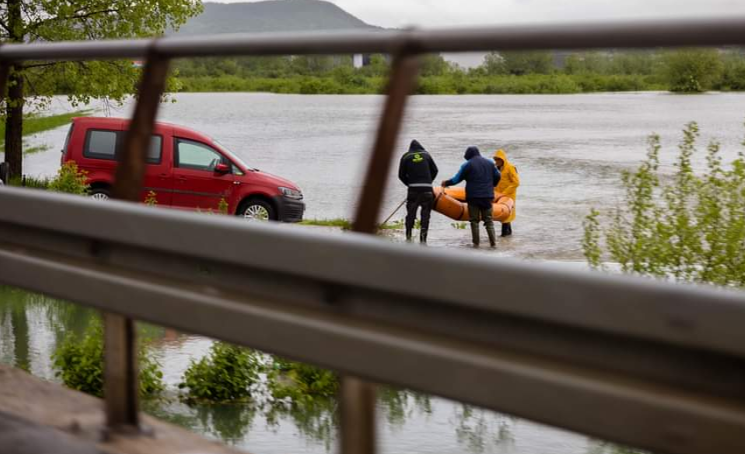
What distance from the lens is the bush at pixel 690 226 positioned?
44.2 feet

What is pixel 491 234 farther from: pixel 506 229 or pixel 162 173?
pixel 162 173

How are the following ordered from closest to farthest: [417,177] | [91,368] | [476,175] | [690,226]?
1. [91,368]
2. [690,226]
3. [417,177]
4. [476,175]

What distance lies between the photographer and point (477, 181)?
956 inches

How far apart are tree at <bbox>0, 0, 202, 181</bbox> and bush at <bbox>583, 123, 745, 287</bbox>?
18081mm

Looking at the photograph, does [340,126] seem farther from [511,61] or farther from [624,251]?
[511,61]

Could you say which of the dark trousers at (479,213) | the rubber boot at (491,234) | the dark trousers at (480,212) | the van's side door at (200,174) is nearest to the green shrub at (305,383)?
the van's side door at (200,174)

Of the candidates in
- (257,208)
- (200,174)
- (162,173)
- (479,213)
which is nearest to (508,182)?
(479,213)

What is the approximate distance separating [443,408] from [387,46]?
394 inches

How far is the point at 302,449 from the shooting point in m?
10.8

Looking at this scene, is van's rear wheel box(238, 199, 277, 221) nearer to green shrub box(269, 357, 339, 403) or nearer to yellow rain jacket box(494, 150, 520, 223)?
yellow rain jacket box(494, 150, 520, 223)

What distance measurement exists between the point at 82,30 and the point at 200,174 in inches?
323

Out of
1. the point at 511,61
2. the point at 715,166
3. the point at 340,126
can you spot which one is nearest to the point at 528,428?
the point at 715,166

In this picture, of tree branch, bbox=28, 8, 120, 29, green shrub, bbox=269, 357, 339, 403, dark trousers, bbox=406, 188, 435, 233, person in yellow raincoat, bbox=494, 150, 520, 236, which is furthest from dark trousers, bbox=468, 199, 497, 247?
green shrub, bbox=269, 357, 339, 403

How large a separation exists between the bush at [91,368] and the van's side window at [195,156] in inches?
453
